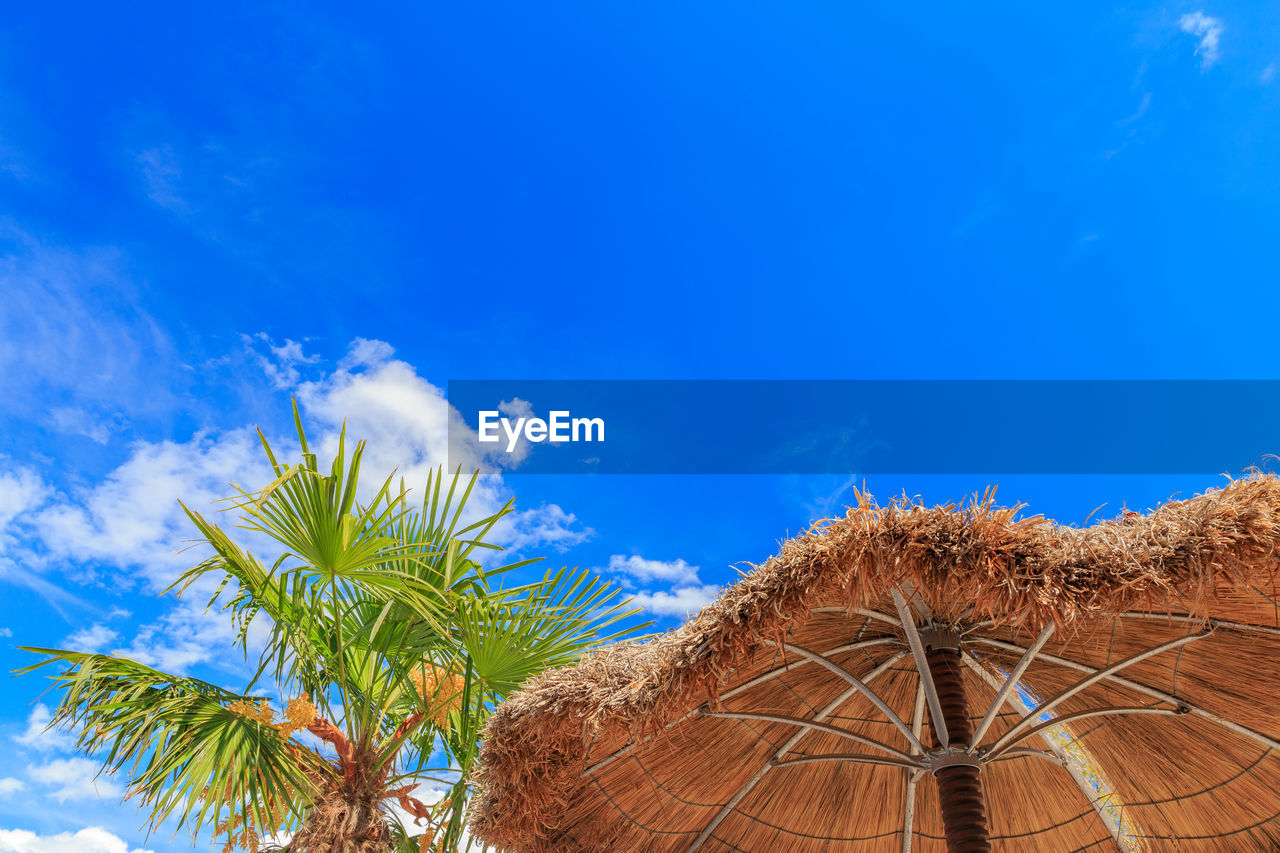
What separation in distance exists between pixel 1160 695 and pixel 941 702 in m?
1.19

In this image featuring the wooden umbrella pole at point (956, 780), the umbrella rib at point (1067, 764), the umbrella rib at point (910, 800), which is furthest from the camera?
the umbrella rib at point (910, 800)

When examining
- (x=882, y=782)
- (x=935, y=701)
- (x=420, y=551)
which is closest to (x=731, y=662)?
(x=935, y=701)

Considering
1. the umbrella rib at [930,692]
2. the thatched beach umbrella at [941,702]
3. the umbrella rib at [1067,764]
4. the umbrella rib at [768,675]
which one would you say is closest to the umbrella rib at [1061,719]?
the thatched beach umbrella at [941,702]

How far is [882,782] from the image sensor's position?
14.8 feet

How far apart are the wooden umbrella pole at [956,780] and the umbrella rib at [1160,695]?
0.33 meters

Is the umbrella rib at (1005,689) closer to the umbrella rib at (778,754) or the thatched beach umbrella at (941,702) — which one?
the thatched beach umbrella at (941,702)

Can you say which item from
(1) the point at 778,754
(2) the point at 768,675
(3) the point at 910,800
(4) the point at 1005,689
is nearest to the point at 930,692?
(4) the point at 1005,689

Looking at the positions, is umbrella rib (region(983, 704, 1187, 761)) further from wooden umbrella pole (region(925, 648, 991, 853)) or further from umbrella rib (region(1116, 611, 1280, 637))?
umbrella rib (region(1116, 611, 1280, 637))

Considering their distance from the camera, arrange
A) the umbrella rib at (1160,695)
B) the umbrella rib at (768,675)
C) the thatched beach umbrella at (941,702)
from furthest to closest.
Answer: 1. the umbrella rib at (768,675)
2. the umbrella rib at (1160,695)
3. the thatched beach umbrella at (941,702)

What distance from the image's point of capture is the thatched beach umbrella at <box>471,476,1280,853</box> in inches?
101

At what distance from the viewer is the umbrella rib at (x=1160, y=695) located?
11.3 feet

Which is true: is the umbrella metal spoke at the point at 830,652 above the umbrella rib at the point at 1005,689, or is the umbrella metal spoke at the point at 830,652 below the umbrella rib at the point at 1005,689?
above

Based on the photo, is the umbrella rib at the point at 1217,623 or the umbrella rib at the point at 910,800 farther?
the umbrella rib at the point at 910,800

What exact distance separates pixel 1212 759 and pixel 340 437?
4.98 metres
